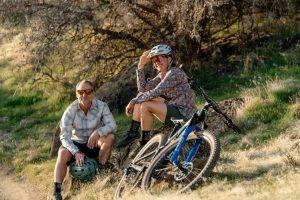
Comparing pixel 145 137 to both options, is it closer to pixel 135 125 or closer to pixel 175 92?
pixel 135 125

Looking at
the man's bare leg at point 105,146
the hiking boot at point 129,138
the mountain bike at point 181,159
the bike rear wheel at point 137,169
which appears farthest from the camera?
the hiking boot at point 129,138

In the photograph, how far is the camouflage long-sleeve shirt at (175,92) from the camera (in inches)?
344

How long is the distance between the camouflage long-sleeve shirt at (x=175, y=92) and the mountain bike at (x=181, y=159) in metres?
0.68

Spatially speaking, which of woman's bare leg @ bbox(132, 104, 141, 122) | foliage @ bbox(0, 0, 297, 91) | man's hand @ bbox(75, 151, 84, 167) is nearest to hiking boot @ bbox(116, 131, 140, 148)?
woman's bare leg @ bbox(132, 104, 141, 122)

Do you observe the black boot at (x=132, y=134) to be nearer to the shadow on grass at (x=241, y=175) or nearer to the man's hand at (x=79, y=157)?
the man's hand at (x=79, y=157)

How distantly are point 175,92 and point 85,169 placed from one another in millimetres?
1766

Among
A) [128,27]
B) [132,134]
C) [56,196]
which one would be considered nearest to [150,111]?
[132,134]

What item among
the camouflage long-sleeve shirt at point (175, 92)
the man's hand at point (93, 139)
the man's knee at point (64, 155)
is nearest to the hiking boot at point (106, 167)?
the man's hand at point (93, 139)

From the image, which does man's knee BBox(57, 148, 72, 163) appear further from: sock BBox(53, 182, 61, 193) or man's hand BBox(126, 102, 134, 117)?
man's hand BBox(126, 102, 134, 117)

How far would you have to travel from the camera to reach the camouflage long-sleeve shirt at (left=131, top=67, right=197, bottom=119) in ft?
28.6

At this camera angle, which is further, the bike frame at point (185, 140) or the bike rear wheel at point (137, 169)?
the bike rear wheel at point (137, 169)

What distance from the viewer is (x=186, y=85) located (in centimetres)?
891

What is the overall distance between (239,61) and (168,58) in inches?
201

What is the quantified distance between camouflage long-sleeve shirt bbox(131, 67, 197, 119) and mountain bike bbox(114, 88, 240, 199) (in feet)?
2.22
